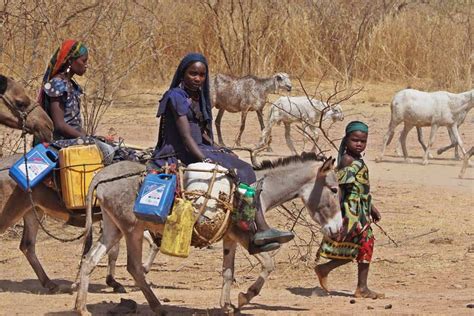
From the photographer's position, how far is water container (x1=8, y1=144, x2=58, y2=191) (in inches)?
350

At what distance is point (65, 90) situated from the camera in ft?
30.0

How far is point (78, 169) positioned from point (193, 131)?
1110 mm

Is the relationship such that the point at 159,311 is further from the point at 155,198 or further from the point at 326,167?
the point at 326,167

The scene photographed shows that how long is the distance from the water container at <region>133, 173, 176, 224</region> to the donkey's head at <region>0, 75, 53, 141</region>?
171 cm

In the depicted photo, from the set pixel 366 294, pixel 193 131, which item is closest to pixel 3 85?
pixel 193 131

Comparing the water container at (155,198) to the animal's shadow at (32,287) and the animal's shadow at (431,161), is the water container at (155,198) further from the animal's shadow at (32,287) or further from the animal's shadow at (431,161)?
the animal's shadow at (431,161)

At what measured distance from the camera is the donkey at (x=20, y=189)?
9.20 metres

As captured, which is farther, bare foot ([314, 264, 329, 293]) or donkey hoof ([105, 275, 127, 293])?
donkey hoof ([105, 275, 127, 293])

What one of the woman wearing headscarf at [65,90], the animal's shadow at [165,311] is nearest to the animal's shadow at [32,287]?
the animal's shadow at [165,311]

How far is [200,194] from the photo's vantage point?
7.82m

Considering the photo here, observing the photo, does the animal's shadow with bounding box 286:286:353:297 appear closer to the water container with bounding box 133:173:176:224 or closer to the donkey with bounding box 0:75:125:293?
the donkey with bounding box 0:75:125:293

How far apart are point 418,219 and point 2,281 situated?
5.15 m

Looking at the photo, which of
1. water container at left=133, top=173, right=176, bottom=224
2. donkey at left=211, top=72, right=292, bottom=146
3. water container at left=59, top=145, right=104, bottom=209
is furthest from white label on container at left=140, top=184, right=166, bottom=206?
donkey at left=211, top=72, right=292, bottom=146

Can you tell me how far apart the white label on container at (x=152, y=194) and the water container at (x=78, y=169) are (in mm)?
1119
